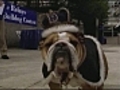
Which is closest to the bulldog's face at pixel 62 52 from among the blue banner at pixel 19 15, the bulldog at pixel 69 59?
the bulldog at pixel 69 59

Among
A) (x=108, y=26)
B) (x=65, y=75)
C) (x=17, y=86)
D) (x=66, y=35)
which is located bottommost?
(x=108, y=26)

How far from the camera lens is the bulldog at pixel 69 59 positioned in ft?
9.51

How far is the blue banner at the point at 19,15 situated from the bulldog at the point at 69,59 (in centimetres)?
1565

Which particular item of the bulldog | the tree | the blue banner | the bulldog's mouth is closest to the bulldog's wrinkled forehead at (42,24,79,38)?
the bulldog

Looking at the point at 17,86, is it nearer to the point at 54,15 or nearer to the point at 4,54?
the point at 54,15

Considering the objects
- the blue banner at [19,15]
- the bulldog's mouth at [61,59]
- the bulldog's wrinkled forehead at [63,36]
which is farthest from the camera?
the blue banner at [19,15]

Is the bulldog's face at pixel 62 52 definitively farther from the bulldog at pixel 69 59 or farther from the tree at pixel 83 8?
the tree at pixel 83 8

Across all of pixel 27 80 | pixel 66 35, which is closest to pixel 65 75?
pixel 66 35

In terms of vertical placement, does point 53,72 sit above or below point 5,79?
above

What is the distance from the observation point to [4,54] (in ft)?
37.5

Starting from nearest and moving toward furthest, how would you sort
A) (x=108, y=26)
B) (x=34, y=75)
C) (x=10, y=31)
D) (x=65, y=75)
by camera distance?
A: (x=65, y=75) → (x=34, y=75) → (x=10, y=31) → (x=108, y=26)

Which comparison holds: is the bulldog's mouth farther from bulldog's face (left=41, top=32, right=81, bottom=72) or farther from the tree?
the tree

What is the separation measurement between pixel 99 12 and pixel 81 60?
97.4ft

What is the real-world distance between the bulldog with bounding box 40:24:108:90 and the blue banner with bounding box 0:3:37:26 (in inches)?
616
